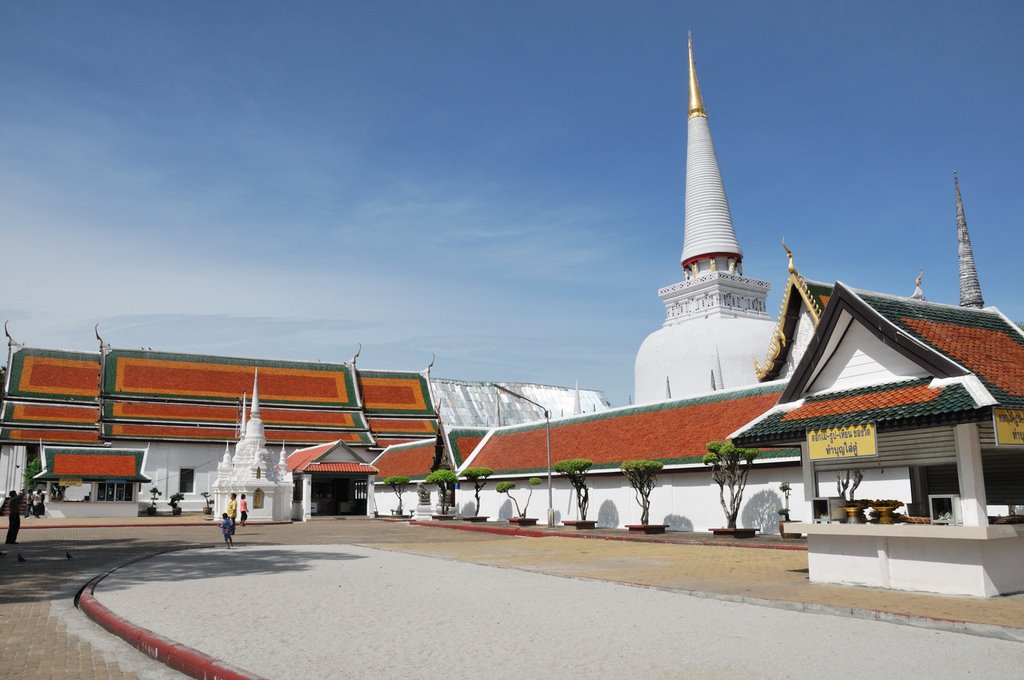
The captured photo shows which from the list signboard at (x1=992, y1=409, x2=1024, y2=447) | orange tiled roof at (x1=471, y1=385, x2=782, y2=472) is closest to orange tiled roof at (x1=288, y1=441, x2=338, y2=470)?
orange tiled roof at (x1=471, y1=385, x2=782, y2=472)

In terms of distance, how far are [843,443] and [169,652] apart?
8.60 metres

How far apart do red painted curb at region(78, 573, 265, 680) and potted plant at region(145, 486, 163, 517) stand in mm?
38489

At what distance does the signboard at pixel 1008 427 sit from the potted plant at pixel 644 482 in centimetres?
1429

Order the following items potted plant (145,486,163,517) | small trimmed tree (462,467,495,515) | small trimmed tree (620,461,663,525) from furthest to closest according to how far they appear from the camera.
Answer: potted plant (145,486,163,517), small trimmed tree (462,467,495,515), small trimmed tree (620,461,663,525)

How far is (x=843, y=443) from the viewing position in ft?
37.0

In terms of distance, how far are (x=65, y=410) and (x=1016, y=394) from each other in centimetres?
5119

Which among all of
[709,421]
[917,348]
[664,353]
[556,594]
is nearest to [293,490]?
[664,353]

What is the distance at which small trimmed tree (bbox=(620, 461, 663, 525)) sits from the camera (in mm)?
24172

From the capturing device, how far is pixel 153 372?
53.5 m

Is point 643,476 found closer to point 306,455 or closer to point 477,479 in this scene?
point 477,479

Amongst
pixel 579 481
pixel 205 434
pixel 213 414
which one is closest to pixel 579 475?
pixel 579 481

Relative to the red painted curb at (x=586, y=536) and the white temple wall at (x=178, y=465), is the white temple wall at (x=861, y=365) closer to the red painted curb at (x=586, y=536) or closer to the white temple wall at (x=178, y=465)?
the red painted curb at (x=586, y=536)

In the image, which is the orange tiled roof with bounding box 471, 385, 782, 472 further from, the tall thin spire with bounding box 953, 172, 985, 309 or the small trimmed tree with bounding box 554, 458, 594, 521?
the tall thin spire with bounding box 953, 172, 985, 309

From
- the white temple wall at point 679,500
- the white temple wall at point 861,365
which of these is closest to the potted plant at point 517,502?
the white temple wall at point 679,500
